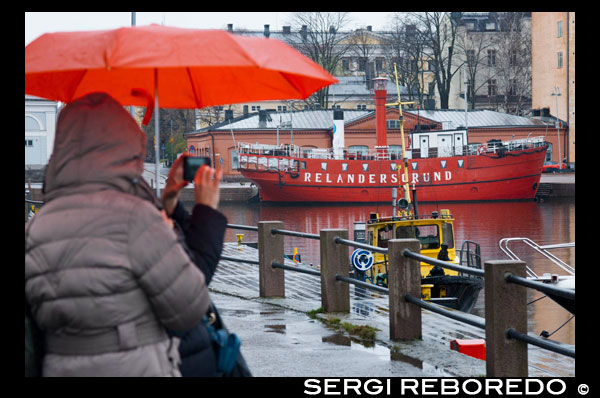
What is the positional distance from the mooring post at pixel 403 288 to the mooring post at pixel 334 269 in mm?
1493

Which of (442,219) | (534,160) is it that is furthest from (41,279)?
(534,160)

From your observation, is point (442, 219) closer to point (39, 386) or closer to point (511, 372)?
point (511, 372)

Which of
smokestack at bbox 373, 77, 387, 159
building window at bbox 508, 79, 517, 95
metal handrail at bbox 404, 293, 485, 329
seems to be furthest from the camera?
building window at bbox 508, 79, 517, 95

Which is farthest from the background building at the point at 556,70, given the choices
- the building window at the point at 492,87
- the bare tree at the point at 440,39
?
the building window at the point at 492,87

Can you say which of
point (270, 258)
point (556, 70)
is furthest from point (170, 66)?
point (556, 70)

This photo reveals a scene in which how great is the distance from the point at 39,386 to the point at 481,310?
2098 centimetres

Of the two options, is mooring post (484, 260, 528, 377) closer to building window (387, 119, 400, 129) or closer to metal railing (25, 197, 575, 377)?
metal railing (25, 197, 575, 377)

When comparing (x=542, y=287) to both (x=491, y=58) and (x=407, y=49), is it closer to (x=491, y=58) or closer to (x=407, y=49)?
(x=407, y=49)

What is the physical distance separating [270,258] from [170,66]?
731 centimetres

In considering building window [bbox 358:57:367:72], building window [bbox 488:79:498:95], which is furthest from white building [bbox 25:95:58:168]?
building window [bbox 488:79:498:95]

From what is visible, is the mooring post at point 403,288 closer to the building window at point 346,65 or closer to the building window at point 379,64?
the building window at point 346,65

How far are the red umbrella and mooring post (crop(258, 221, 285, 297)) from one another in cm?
561

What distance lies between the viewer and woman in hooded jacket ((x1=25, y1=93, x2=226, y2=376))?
331cm

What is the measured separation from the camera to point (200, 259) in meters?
3.71
